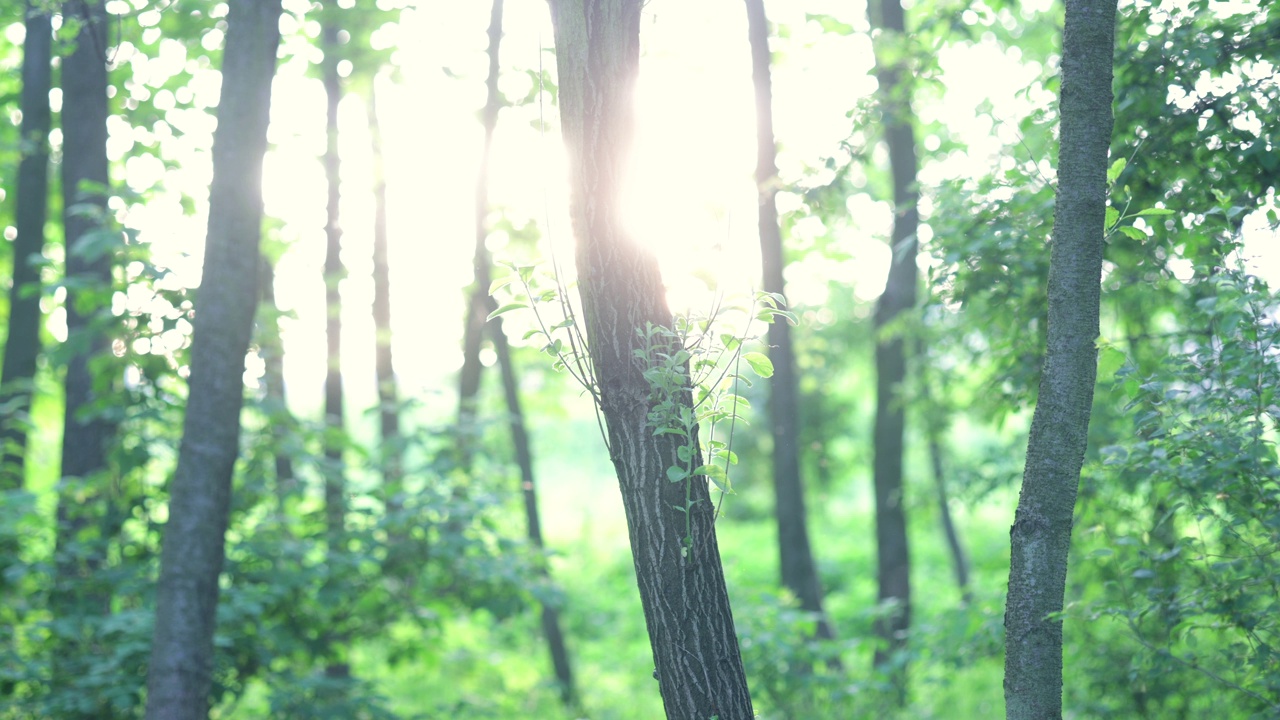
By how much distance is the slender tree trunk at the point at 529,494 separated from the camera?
980 cm

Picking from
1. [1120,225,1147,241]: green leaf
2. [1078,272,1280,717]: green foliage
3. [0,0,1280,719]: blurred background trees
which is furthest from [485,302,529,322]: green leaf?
[1078,272,1280,717]: green foliage

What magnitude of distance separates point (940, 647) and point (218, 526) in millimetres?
4293

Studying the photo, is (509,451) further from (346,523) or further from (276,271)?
(346,523)

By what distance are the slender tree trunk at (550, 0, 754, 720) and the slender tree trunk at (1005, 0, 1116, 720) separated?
0.87 meters

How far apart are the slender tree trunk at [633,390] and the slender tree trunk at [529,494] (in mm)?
6363

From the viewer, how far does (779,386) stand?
7.52 meters

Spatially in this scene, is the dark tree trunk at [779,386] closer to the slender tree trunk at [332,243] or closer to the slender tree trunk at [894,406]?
the slender tree trunk at [894,406]

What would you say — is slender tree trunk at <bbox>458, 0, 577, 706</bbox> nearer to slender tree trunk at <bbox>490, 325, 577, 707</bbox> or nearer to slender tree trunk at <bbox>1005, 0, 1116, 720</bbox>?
slender tree trunk at <bbox>490, 325, 577, 707</bbox>

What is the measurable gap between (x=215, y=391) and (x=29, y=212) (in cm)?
622

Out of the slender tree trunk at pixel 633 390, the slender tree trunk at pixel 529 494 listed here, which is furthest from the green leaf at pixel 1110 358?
the slender tree trunk at pixel 529 494

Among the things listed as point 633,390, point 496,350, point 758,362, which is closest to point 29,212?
point 496,350

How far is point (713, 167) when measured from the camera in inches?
178

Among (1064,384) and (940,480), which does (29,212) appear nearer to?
(940,480)

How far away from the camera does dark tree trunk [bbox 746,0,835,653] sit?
7.23m
